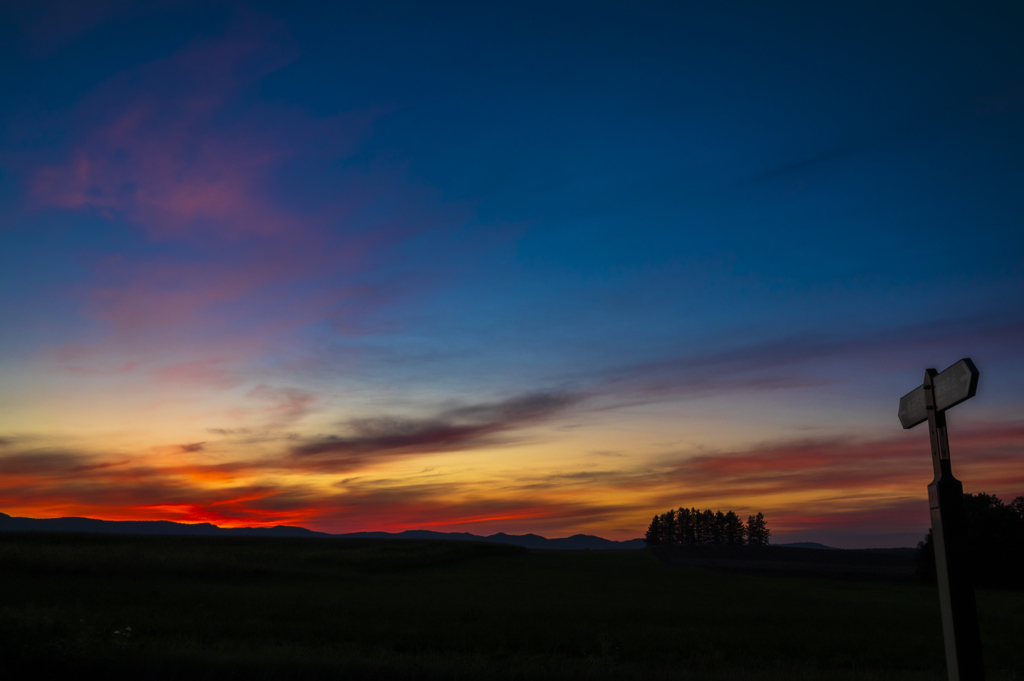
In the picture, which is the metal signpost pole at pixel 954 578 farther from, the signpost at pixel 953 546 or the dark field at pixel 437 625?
the dark field at pixel 437 625

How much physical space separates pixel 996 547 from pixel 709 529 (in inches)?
4654

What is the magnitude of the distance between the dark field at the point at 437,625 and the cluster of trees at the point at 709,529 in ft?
400

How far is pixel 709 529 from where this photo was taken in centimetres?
16812

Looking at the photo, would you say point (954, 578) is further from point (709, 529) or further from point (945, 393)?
point (709, 529)

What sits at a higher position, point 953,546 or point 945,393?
point 945,393

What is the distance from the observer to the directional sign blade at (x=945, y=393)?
5.59 m

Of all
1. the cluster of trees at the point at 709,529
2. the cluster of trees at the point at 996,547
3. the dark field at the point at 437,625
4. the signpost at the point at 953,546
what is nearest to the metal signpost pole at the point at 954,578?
the signpost at the point at 953,546

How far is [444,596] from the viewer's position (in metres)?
33.9

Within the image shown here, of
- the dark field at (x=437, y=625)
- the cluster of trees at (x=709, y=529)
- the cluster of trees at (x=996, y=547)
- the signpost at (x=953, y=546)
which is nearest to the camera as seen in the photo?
the signpost at (x=953, y=546)

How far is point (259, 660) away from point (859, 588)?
54.5m

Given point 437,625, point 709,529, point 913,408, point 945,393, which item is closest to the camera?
point 945,393

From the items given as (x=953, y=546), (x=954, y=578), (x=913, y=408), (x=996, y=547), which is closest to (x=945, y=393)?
(x=913, y=408)

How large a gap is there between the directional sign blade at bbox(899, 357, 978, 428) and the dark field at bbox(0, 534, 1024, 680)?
6.86 m

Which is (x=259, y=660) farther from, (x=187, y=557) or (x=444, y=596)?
(x=187, y=557)
